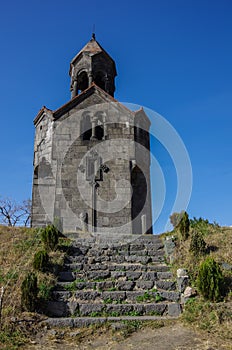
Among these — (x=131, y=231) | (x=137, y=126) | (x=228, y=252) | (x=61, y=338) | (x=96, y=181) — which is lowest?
(x=61, y=338)

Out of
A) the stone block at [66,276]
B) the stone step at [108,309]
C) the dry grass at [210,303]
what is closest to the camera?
the dry grass at [210,303]

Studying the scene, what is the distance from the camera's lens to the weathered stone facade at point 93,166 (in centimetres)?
1277

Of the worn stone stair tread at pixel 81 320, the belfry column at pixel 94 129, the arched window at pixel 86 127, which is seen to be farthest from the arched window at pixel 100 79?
the worn stone stair tread at pixel 81 320

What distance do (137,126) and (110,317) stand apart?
9602mm

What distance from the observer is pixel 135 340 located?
5180 mm

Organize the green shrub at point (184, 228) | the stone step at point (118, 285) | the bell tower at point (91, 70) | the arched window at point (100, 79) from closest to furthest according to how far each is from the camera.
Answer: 1. the stone step at point (118, 285)
2. the green shrub at point (184, 228)
3. the bell tower at point (91, 70)
4. the arched window at point (100, 79)

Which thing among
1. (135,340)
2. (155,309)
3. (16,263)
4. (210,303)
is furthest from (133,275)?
(16,263)

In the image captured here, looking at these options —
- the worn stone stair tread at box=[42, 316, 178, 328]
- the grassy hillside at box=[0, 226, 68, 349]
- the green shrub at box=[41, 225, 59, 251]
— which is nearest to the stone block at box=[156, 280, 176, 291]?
the worn stone stair tread at box=[42, 316, 178, 328]

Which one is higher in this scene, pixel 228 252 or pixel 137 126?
pixel 137 126

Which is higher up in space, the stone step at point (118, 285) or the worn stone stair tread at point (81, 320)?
the stone step at point (118, 285)

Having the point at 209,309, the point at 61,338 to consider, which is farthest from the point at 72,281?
the point at 209,309

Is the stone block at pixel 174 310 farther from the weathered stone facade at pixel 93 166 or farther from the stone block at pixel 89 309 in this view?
the weathered stone facade at pixel 93 166

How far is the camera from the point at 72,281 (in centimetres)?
716

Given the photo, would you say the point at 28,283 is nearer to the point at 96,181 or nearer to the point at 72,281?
the point at 72,281
